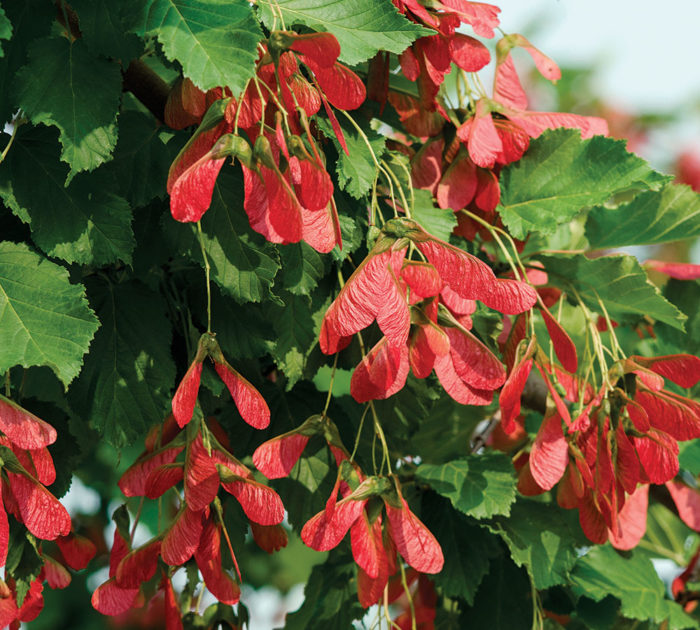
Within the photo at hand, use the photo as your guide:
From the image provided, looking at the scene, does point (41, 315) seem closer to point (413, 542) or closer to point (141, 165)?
point (141, 165)

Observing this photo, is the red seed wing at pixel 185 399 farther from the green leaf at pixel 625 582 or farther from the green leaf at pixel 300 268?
the green leaf at pixel 625 582

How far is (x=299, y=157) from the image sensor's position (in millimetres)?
551

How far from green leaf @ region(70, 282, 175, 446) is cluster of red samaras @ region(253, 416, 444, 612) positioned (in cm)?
11

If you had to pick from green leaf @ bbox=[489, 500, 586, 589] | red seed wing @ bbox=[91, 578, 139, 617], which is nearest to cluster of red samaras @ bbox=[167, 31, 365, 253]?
red seed wing @ bbox=[91, 578, 139, 617]

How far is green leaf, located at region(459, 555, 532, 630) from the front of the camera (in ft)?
2.95

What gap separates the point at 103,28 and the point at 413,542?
445mm

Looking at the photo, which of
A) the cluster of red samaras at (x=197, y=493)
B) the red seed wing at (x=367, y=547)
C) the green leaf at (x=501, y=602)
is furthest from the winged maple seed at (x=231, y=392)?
the green leaf at (x=501, y=602)

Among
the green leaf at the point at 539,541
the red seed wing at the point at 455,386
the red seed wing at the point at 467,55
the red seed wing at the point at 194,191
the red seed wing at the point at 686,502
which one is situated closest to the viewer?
the red seed wing at the point at 194,191

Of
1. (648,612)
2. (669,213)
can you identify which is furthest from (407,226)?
(648,612)

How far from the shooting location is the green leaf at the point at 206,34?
538 millimetres

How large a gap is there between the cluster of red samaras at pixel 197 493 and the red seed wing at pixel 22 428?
Result: 3.5 inches

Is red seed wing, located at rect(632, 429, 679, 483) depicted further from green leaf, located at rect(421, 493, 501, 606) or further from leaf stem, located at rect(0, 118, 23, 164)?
leaf stem, located at rect(0, 118, 23, 164)

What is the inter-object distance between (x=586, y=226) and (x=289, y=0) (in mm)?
485

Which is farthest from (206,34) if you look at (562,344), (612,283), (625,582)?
(625,582)
